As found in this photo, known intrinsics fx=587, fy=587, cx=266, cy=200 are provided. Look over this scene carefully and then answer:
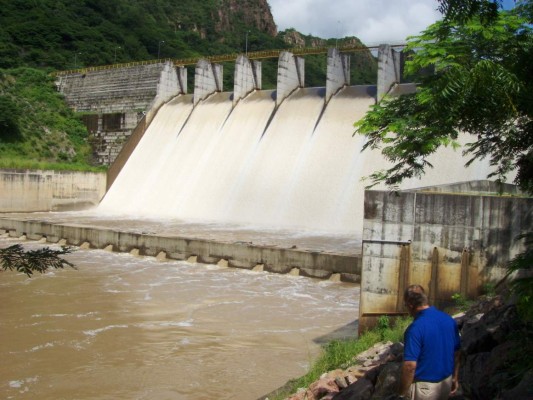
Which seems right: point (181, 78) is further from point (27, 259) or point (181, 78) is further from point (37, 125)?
point (27, 259)

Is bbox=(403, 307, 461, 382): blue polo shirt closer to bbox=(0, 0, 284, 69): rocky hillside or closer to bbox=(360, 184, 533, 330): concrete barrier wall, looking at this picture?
bbox=(360, 184, 533, 330): concrete barrier wall

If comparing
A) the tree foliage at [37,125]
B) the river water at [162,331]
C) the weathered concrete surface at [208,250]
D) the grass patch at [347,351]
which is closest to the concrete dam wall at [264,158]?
the tree foliage at [37,125]

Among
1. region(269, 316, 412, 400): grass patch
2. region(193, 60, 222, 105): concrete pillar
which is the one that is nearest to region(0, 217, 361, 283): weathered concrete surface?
region(269, 316, 412, 400): grass patch

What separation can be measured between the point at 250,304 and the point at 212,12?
66643 mm

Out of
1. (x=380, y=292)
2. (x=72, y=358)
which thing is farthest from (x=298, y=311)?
(x=72, y=358)

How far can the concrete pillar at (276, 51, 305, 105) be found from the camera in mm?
22062

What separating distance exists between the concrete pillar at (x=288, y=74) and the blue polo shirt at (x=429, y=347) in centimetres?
1954

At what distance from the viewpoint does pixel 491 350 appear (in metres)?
3.73

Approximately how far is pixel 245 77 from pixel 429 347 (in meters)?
22.0

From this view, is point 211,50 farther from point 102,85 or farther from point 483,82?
point 483,82

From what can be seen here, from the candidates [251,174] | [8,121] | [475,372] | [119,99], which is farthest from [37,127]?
[475,372]

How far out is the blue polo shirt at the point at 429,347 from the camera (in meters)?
2.93

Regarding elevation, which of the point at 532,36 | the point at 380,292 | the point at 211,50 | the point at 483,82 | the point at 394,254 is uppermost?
the point at 211,50

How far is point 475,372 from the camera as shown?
Result: 3541 millimetres
